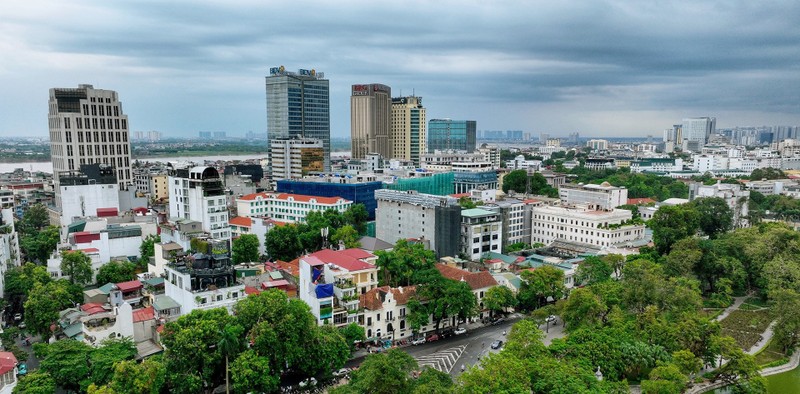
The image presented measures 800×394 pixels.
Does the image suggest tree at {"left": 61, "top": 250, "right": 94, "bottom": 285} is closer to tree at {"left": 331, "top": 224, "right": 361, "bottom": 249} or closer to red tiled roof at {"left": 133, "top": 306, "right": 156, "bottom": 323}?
red tiled roof at {"left": 133, "top": 306, "right": 156, "bottom": 323}

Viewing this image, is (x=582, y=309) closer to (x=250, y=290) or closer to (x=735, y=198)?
(x=250, y=290)

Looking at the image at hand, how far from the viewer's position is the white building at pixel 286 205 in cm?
7662

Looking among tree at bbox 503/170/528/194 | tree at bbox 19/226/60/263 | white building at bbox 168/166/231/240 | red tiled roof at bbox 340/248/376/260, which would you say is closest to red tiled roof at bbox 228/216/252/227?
white building at bbox 168/166/231/240

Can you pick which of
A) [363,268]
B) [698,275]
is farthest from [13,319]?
[698,275]

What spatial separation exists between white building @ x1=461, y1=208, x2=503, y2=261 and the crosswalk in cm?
2052

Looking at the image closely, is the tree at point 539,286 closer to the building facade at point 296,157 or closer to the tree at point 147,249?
the tree at point 147,249

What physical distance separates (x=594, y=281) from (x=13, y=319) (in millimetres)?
53367

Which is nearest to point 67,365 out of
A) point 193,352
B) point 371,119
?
point 193,352

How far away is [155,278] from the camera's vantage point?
45469 millimetres

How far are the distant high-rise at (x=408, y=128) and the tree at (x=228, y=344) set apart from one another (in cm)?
13069

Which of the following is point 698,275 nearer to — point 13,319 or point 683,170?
point 13,319

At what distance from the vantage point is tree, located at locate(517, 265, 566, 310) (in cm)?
4828

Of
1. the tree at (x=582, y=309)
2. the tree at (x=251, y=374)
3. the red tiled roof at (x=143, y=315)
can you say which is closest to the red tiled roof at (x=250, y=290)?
the red tiled roof at (x=143, y=315)

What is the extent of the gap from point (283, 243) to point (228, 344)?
100ft
